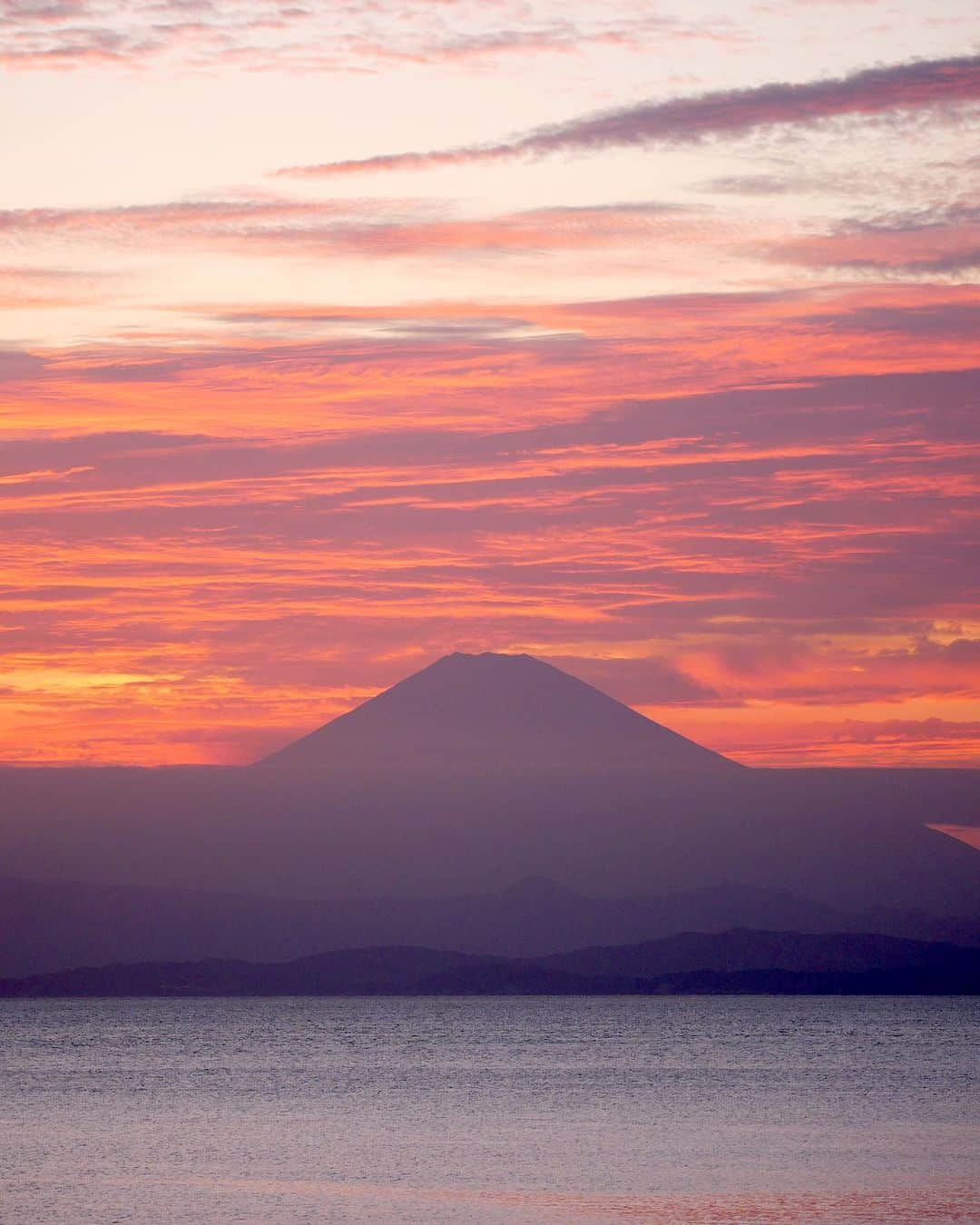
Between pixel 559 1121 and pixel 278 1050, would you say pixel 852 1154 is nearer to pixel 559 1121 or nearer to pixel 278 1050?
pixel 559 1121

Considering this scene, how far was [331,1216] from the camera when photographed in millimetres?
39250

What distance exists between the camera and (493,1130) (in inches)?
2248

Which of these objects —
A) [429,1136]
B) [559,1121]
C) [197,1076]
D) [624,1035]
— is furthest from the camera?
[624,1035]

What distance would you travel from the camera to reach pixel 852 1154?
49969mm

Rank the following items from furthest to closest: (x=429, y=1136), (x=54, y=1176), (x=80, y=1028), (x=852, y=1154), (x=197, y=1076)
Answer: (x=80, y=1028) < (x=197, y=1076) < (x=429, y=1136) < (x=852, y=1154) < (x=54, y=1176)

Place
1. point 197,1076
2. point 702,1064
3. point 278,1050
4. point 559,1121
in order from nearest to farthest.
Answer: point 559,1121 → point 197,1076 → point 702,1064 → point 278,1050

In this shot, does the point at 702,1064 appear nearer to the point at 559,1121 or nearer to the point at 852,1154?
the point at 559,1121

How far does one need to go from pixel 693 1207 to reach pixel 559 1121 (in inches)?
784

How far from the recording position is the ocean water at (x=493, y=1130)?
134 feet

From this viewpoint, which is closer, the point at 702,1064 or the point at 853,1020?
the point at 702,1064

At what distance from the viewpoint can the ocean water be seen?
40938 millimetres

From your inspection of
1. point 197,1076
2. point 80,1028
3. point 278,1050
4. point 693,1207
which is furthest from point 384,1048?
point 693,1207

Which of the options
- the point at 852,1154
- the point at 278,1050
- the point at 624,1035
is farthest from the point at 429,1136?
the point at 624,1035

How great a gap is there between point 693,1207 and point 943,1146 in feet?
47.1
